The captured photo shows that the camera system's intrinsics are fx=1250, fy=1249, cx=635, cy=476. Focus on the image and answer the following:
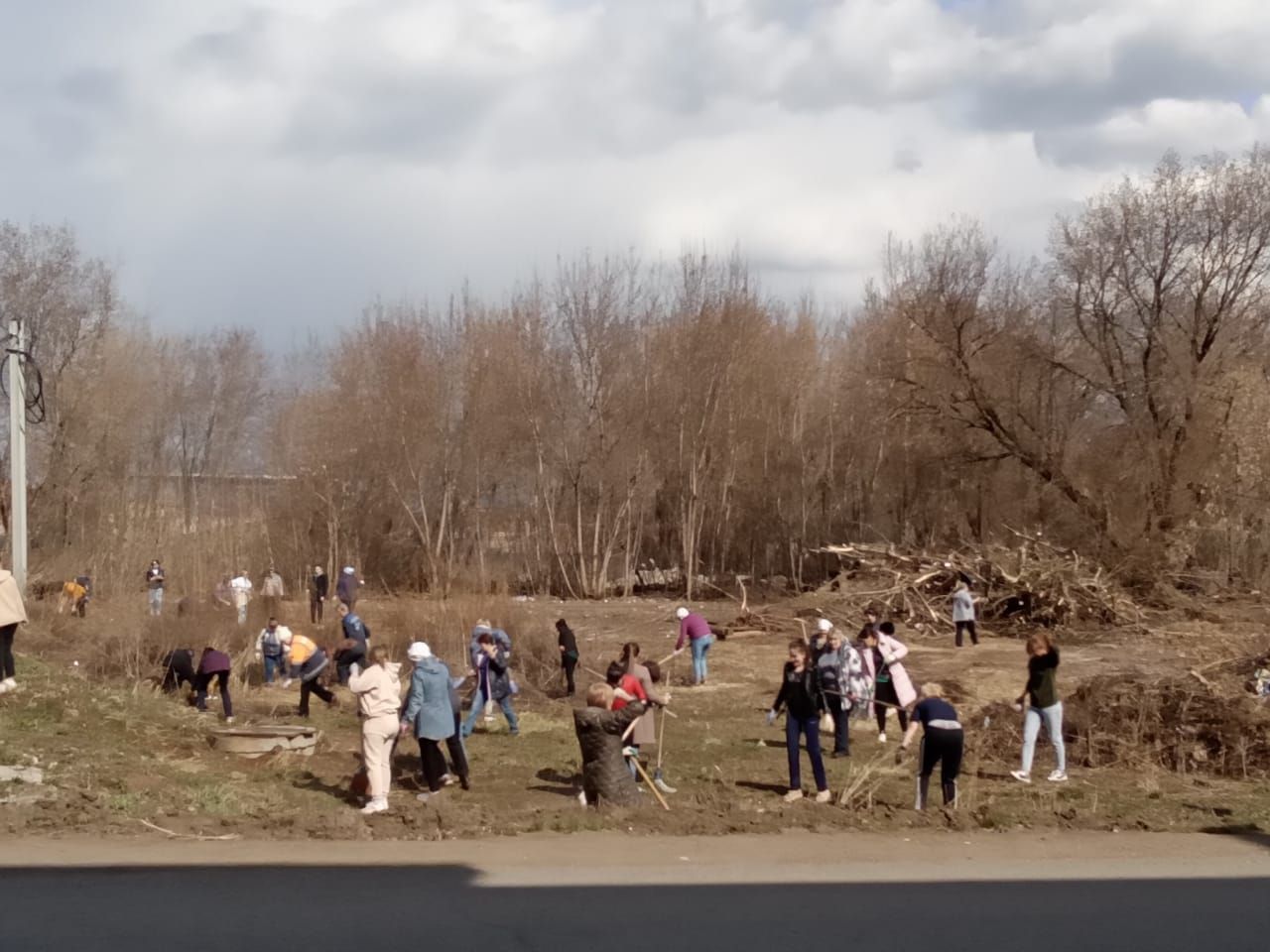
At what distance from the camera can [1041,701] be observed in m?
13.0

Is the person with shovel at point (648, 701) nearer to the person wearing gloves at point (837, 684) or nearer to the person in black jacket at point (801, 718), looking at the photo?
the person in black jacket at point (801, 718)

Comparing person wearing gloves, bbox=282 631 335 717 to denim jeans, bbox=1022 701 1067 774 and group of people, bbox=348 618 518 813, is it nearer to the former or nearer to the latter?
group of people, bbox=348 618 518 813

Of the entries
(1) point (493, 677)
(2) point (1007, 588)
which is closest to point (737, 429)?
(2) point (1007, 588)

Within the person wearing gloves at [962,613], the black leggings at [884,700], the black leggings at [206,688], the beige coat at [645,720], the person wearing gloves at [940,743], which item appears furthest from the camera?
the person wearing gloves at [962,613]

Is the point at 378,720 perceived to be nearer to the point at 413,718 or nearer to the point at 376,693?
the point at 376,693

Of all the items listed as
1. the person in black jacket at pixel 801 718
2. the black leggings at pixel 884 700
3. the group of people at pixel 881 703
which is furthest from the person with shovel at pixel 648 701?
the black leggings at pixel 884 700

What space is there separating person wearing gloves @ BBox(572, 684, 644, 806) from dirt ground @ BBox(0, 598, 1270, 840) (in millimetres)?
361

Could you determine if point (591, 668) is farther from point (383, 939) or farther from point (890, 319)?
point (890, 319)

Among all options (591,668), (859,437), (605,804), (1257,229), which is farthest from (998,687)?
(859,437)

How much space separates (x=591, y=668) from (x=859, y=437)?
27.1 m

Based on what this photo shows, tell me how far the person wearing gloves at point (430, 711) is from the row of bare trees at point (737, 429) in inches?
888

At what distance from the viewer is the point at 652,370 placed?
1836 inches

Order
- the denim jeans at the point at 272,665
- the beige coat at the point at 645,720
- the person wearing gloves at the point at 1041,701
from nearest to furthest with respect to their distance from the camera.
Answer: the beige coat at the point at 645,720
the person wearing gloves at the point at 1041,701
the denim jeans at the point at 272,665

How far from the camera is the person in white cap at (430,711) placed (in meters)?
12.1
